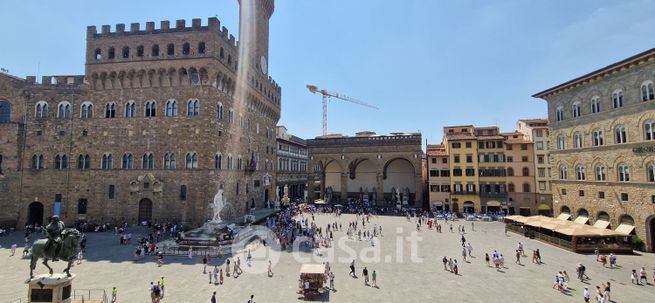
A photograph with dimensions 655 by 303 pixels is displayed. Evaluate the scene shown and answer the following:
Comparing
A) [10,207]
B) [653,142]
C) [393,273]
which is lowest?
[393,273]

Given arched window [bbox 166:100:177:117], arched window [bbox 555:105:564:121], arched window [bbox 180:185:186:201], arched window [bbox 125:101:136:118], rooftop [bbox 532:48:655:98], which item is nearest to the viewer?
rooftop [bbox 532:48:655:98]

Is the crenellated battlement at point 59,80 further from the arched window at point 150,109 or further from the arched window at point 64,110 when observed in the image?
the arched window at point 150,109

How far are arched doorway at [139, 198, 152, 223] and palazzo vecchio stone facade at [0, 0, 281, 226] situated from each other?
0.10 meters

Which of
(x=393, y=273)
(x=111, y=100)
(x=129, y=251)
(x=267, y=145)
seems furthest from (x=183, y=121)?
(x=393, y=273)

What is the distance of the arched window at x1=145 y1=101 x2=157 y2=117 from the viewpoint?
104ft

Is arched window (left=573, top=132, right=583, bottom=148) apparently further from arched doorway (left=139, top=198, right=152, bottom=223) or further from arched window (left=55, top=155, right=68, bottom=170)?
arched window (left=55, top=155, right=68, bottom=170)

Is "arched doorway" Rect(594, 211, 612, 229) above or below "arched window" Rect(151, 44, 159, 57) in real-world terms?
below

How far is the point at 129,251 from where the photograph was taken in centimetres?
2300

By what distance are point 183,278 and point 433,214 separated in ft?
114

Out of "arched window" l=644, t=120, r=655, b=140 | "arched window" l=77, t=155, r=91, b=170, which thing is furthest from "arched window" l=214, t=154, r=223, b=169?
"arched window" l=644, t=120, r=655, b=140

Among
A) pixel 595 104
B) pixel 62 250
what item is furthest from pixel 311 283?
pixel 595 104

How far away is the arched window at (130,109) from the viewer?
32.0 metres

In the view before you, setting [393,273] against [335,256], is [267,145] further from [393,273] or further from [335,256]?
[393,273]

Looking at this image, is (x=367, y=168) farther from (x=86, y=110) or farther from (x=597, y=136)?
(x=86, y=110)
